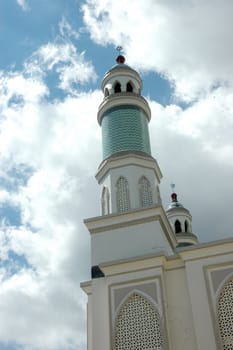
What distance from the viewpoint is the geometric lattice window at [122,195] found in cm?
1182

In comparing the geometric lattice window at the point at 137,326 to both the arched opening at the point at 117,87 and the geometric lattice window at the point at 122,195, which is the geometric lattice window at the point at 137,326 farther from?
the arched opening at the point at 117,87

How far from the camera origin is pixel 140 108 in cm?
1366

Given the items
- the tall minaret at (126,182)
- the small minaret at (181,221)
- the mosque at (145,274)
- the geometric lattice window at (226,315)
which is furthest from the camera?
the small minaret at (181,221)

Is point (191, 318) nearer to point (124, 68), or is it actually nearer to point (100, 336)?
point (100, 336)

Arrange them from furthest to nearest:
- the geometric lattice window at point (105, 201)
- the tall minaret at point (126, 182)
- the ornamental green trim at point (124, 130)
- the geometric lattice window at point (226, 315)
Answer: the ornamental green trim at point (124, 130), the geometric lattice window at point (105, 201), the tall minaret at point (126, 182), the geometric lattice window at point (226, 315)

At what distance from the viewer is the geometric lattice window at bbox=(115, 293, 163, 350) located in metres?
9.30

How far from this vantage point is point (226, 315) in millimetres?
9148

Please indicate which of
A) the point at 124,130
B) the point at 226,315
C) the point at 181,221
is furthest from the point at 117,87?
the point at 226,315

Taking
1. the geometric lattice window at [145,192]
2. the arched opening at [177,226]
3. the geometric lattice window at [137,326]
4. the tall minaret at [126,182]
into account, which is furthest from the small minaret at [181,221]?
the geometric lattice window at [137,326]

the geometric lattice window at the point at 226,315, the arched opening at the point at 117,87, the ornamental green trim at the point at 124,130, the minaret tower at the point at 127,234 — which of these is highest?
the arched opening at the point at 117,87

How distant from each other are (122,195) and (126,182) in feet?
1.23

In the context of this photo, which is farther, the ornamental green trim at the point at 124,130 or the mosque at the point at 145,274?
the ornamental green trim at the point at 124,130

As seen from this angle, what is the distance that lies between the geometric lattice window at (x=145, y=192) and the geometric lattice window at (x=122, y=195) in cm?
37

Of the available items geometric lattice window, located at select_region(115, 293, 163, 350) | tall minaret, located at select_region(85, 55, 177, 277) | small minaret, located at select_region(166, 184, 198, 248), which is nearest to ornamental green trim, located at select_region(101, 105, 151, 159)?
tall minaret, located at select_region(85, 55, 177, 277)
